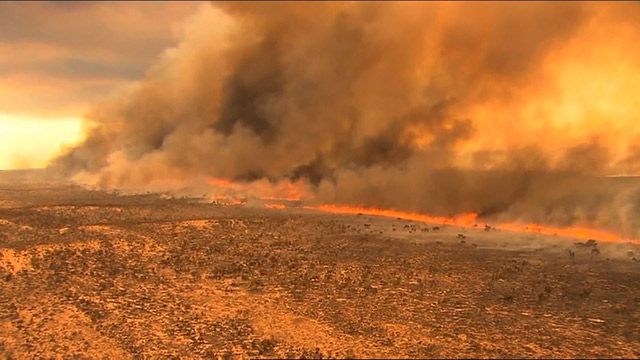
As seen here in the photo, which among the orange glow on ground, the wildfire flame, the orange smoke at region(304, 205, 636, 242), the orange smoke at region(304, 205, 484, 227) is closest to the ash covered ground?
the orange smoke at region(304, 205, 636, 242)

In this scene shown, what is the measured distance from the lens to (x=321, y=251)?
26562 millimetres

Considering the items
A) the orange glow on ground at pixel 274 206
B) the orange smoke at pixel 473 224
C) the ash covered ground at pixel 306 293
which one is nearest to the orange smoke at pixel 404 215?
the orange smoke at pixel 473 224

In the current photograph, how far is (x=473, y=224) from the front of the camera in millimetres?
38312

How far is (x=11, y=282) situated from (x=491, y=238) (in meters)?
25.2

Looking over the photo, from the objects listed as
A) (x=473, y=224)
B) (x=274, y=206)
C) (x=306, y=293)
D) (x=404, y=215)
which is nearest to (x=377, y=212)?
(x=404, y=215)

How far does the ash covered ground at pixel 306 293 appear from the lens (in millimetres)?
14141

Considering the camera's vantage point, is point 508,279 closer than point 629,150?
Yes

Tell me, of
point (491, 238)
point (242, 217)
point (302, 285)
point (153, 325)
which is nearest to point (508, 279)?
point (302, 285)

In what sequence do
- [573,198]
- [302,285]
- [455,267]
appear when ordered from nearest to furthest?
[302,285]
[455,267]
[573,198]

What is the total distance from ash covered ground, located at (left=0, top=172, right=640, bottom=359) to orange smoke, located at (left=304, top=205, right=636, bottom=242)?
3.21 m

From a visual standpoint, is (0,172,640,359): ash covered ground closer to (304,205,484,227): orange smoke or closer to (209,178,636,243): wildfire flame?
(209,178,636,243): wildfire flame

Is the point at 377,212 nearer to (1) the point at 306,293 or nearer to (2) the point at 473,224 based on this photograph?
(2) the point at 473,224

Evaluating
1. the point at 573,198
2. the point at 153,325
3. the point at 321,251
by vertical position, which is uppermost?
the point at 573,198

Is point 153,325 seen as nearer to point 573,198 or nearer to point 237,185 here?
point 573,198
